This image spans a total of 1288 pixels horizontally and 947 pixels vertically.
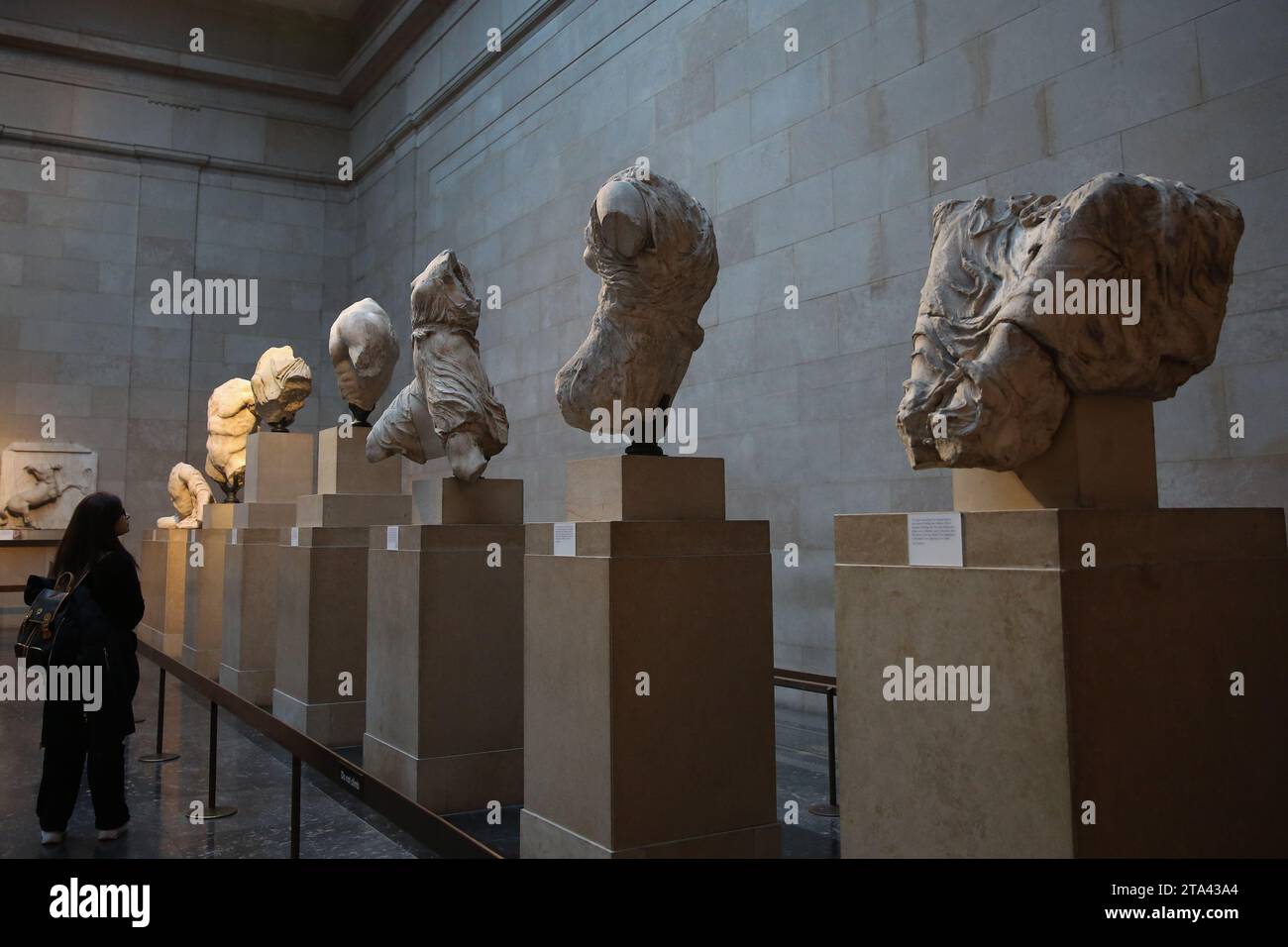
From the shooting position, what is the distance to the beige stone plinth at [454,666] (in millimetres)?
5328

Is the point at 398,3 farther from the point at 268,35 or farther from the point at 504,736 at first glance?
the point at 504,736

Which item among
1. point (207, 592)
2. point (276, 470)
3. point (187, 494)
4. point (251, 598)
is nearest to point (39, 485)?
point (187, 494)

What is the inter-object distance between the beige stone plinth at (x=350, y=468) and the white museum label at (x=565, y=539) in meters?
3.38

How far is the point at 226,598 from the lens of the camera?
8.92 metres

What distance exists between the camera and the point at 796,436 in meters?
7.92

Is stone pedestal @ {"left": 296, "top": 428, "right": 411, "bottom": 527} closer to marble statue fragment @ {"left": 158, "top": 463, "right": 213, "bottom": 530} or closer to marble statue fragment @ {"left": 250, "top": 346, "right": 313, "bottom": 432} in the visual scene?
marble statue fragment @ {"left": 250, "top": 346, "right": 313, "bottom": 432}

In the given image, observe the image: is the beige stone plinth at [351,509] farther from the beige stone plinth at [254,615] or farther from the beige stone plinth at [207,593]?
the beige stone plinth at [207,593]

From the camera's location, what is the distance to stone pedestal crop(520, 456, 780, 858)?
3838 millimetres

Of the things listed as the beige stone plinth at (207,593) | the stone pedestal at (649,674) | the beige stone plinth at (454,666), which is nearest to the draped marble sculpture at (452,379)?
the beige stone plinth at (454,666)

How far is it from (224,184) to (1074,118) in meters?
15.6

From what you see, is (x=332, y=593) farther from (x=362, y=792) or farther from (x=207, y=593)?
(x=207, y=593)

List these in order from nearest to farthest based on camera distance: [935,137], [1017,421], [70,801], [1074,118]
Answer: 1. [1017,421]
2. [70,801]
3. [1074,118]
4. [935,137]

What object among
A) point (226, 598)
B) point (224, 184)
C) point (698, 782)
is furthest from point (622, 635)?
point (224, 184)

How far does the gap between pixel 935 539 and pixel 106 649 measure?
4.59 metres
